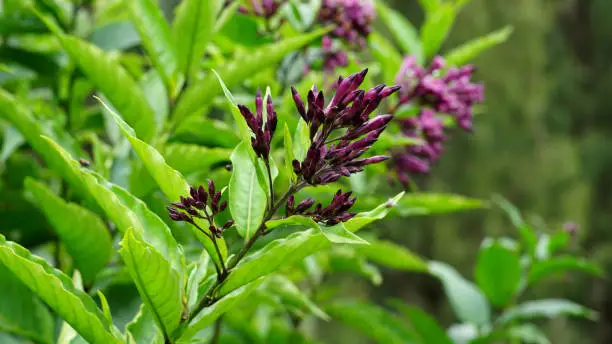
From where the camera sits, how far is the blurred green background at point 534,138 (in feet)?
8.98

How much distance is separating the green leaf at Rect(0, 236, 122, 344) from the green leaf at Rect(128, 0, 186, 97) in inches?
14.2

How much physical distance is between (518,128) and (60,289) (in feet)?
8.21

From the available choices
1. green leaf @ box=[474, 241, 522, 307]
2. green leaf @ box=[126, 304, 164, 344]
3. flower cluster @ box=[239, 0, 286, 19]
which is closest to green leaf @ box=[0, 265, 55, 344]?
green leaf @ box=[126, 304, 164, 344]

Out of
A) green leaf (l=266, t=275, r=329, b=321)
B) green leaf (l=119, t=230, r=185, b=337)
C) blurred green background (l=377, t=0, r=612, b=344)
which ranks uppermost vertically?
green leaf (l=119, t=230, r=185, b=337)

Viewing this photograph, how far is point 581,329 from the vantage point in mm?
2697

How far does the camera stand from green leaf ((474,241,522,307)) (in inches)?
52.7

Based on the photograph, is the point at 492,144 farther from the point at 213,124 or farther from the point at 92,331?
the point at 92,331

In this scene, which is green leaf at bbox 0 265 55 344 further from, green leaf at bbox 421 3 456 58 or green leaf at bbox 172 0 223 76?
green leaf at bbox 421 3 456 58

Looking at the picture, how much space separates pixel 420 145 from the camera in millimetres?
1024

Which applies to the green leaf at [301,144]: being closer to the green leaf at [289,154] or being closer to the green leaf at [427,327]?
the green leaf at [289,154]

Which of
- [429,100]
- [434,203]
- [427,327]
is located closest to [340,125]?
[429,100]

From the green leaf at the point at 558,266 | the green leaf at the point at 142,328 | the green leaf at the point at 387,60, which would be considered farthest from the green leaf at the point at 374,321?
the green leaf at the point at 142,328

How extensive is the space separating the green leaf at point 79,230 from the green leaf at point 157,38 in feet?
0.68

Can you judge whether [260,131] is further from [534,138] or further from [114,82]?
[534,138]
